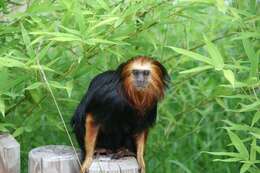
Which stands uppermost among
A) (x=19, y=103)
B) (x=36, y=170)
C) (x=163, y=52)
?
(x=163, y=52)

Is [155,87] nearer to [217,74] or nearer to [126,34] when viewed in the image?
[126,34]

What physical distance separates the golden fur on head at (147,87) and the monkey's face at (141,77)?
1 centimetres

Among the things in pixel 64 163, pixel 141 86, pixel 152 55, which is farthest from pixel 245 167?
pixel 152 55

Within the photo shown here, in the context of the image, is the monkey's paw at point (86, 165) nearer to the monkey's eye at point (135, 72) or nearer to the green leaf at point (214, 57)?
the monkey's eye at point (135, 72)

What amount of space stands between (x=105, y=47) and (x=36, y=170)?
2.18ft

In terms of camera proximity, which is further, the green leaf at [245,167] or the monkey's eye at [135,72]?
the green leaf at [245,167]

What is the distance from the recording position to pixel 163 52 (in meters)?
3.46

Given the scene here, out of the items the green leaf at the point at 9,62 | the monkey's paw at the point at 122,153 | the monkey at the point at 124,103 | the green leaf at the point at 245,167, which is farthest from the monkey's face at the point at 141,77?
the green leaf at the point at 245,167

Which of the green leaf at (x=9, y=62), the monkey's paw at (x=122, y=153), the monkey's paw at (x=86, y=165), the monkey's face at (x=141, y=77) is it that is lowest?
the monkey's paw at (x=86, y=165)

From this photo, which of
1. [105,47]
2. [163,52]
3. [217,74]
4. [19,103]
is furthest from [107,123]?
[217,74]

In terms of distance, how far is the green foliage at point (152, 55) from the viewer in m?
2.70

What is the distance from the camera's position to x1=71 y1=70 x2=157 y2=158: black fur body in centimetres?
266

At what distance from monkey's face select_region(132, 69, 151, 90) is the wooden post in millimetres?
282

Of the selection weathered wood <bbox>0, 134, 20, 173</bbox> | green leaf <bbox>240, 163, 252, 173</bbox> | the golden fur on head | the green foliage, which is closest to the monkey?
the golden fur on head
